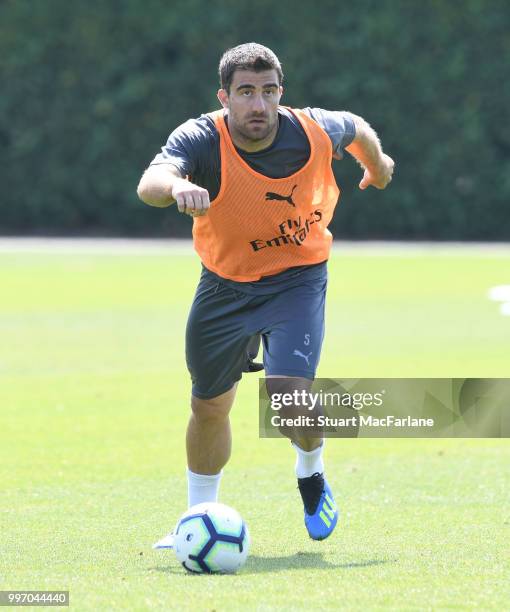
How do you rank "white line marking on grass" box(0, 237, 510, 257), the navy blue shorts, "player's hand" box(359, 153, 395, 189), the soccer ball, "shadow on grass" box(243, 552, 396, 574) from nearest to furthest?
the soccer ball, "shadow on grass" box(243, 552, 396, 574), the navy blue shorts, "player's hand" box(359, 153, 395, 189), "white line marking on grass" box(0, 237, 510, 257)

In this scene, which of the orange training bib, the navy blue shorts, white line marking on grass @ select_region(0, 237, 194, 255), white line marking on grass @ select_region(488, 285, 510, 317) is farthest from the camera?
white line marking on grass @ select_region(0, 237, 194, 255)

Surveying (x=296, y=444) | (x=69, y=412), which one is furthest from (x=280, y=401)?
(x=69, y=412)

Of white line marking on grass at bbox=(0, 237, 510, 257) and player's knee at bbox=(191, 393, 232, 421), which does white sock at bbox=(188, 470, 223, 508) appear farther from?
white line marking on grass at bbox=(0, 237, 510, 257)

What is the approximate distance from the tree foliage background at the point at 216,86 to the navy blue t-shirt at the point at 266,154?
80.1 feet

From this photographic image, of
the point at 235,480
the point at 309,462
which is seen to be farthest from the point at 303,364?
the point at 235,480

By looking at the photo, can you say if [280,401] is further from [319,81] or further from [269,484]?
[319,81]

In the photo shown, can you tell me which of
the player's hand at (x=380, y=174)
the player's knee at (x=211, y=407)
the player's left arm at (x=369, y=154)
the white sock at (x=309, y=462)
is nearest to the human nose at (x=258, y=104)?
the player's left arm at (x=369, y=154)

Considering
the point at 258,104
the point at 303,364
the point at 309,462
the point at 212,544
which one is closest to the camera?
the point at 212,544

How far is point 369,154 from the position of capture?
24.8ft

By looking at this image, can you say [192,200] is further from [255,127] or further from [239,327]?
[239,327]

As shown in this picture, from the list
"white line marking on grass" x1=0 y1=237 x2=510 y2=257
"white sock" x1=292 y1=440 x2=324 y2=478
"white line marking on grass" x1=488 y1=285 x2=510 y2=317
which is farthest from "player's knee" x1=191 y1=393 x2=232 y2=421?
"white line marking on grass" x1=0 y1=237 x2=510 y2=257

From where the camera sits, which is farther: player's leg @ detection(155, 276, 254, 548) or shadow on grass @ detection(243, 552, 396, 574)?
player's leg @ detection(155, 276, 254, 548)

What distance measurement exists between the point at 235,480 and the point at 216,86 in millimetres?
25307

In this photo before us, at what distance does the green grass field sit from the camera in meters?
5.95
